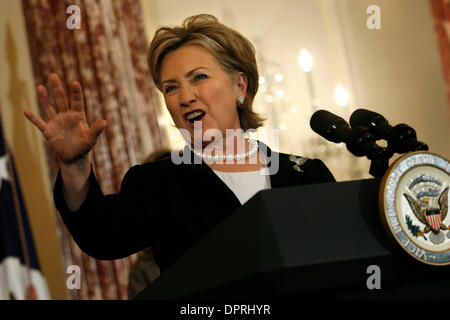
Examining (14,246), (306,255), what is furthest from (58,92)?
(14,246)

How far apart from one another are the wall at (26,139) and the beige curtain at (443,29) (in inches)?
143

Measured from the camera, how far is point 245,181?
4.69 ft

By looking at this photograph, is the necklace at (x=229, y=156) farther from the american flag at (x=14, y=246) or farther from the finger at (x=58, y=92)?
the american flag at (x=14, y=246)

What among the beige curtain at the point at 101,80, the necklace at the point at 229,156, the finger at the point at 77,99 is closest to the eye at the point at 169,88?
the necklace at the point at 229,156

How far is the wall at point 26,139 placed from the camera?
355 cm

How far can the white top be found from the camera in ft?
4.56

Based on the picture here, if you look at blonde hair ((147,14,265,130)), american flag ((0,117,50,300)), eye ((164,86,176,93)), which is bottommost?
american flag ((0,117,50,300))

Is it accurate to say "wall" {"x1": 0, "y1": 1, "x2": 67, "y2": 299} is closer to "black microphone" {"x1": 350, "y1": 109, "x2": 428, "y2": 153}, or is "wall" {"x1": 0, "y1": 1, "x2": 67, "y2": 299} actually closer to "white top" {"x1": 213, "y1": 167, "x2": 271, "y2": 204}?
"white top" {"x1": 213, "y1": 167, "x2": 271, "y2": 204}

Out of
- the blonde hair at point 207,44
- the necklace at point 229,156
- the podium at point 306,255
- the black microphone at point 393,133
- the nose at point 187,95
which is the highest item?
the blonde hair at point 207,44

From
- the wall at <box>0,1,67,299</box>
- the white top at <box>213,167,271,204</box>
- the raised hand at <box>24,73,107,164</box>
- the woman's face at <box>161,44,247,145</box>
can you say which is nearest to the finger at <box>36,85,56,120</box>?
the raised hand at <box>24,73,107,164</box>

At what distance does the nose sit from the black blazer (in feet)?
0.52

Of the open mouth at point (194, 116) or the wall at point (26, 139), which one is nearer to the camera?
the open mouth at point (194, 116)

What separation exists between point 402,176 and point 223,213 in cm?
48

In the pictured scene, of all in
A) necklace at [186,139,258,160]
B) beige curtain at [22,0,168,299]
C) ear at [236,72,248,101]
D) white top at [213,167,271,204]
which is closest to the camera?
white top at [213,167,271,204]
